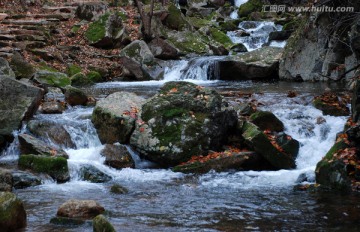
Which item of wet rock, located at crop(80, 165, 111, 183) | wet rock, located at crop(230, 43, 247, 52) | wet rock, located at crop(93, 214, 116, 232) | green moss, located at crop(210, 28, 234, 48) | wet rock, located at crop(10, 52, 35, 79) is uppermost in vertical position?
green moss, located at crop(210, 28, 234, 48)

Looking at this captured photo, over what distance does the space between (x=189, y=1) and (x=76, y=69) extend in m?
18.9

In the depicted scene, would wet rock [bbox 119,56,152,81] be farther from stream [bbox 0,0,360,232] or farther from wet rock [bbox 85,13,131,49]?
stream [bbox 0,0,360,232]

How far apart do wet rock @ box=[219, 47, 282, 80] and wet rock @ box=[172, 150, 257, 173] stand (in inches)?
374

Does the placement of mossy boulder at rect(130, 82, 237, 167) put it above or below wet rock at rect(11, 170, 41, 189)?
above

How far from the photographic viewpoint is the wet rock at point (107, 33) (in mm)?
22656

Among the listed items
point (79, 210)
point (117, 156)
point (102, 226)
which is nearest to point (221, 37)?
point (117, 156)

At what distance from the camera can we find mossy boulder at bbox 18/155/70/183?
894cm

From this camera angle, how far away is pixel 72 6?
28422 mm

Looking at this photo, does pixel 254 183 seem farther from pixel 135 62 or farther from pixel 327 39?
pixel 135 62

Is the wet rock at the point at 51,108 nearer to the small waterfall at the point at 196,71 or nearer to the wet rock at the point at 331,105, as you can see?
the wet rock at the point at 331,105

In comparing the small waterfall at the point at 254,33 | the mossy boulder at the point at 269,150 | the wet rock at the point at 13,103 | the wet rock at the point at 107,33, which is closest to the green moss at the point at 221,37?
the small waterfall at the point at 254,33

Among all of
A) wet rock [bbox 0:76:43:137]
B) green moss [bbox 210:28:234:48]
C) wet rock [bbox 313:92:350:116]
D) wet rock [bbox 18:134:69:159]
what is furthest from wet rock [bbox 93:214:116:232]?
green moss [bbox 210:28:234:48]

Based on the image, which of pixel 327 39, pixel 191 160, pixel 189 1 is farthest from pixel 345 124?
pixel 189 1

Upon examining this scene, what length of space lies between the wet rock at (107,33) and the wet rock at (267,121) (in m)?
13.0
